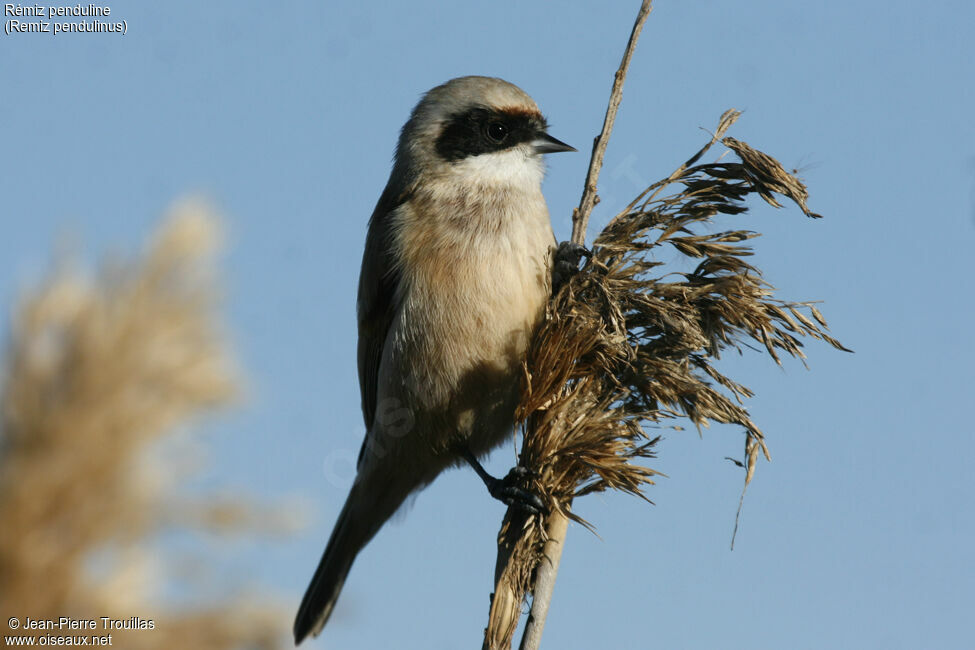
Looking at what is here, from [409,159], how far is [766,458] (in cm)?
285

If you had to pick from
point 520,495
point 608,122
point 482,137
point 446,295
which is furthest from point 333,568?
point 608,122

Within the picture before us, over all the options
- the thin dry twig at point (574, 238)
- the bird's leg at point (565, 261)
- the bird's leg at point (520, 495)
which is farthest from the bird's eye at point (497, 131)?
the bird's leg at point (520, 495)

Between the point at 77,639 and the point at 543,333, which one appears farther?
the point at 543,333

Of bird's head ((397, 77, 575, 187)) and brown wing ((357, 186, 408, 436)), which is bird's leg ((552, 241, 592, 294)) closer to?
bird's head ((397, 77, 575, 187))

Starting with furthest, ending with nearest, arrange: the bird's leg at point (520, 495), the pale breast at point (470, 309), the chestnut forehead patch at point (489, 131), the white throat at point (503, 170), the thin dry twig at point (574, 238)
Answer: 1. the chestnut forehead patch at point (489, 131)
2. the white throat at point (503, 170)
3. the pale breast at point (470, 309)
4. the bird's leg at point (520, 495)
5. the thin dry twig at point (574, 238)

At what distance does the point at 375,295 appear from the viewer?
5254 mm

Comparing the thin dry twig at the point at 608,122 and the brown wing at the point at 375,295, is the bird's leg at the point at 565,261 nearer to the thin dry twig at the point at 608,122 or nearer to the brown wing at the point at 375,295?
the thin dry twig at the point at 608,122

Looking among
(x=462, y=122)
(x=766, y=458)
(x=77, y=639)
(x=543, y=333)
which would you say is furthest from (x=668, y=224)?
(x=77, y=639)

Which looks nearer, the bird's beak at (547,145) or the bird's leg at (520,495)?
the bird's leg at (520,495)

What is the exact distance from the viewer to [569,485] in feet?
10.1

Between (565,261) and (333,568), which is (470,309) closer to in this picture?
(565,261)

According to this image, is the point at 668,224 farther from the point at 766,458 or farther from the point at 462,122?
the point at 462,122

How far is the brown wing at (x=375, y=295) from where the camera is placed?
16.8 feet

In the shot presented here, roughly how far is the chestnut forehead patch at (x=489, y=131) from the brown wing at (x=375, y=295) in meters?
0.36
